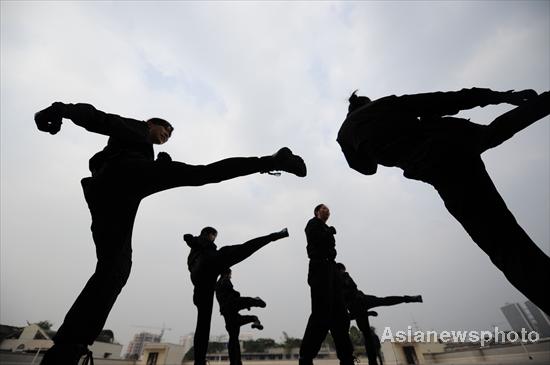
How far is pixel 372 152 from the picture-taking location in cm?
239

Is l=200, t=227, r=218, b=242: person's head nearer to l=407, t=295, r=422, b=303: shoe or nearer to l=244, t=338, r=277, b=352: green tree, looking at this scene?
l=407, t=295, r=422, b=303: shoe

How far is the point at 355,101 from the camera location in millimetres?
2910

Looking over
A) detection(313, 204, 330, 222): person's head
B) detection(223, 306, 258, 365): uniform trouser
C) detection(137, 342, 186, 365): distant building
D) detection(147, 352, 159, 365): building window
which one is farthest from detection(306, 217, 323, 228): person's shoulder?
detection(147, 352, 159, 365): building window

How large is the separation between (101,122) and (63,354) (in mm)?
1587

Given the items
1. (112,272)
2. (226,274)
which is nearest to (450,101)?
(112,272)

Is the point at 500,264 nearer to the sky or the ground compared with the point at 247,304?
nearer to the ground

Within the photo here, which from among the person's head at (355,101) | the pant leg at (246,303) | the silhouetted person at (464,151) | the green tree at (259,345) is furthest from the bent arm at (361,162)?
the green tree at (259,345)

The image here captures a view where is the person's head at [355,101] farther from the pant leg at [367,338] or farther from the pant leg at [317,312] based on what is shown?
the pant leg at [367,338]

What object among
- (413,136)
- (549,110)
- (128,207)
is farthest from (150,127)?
(549,110)

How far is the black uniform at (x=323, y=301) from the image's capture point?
3027 mm

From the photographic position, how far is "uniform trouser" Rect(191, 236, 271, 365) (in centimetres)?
340

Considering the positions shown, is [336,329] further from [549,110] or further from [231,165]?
[549,110]

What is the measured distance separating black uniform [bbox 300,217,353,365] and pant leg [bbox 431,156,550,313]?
6.86ft

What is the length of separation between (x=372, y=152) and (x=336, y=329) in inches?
96.6
